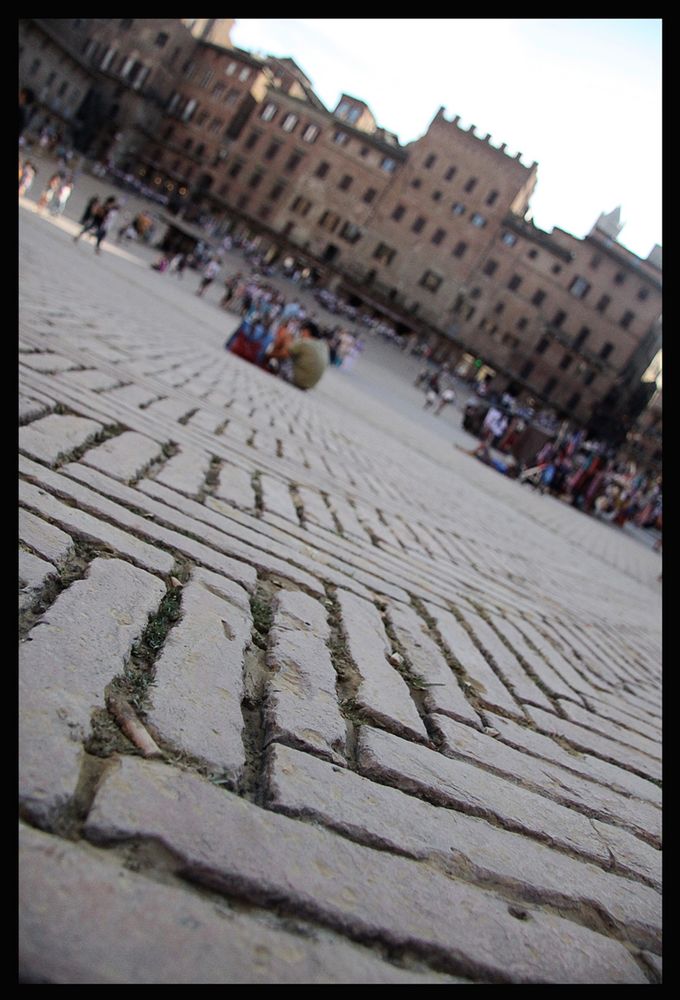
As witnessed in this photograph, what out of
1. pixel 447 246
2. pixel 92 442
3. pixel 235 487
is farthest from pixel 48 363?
pixel 447 246

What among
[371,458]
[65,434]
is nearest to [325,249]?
[371,458]

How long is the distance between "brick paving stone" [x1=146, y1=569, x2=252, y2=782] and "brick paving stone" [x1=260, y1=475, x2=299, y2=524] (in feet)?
→ 4.07

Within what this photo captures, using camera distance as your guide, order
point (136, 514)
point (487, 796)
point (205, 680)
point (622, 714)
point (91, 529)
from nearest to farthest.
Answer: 1. point (205, 680)
2. point (487, 796)
3. point (91, 529)
4. point (136, 514)
5. point (622, 714)

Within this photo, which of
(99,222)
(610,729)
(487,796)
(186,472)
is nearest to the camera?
(487,796)

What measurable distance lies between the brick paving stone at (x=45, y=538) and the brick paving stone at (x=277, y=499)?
4.56ft

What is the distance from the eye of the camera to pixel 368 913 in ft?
3.51

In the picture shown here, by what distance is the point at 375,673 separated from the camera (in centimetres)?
203

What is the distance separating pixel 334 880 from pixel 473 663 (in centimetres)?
162

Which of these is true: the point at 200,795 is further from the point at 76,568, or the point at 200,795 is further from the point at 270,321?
the point at 270,321

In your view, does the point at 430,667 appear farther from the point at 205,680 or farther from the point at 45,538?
the point at 45,538

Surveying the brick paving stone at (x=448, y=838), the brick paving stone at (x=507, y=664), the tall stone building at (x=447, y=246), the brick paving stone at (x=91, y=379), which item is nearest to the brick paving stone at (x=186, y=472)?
the brick paving stone at (x=91, y=379)

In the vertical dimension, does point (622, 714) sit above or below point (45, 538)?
above
